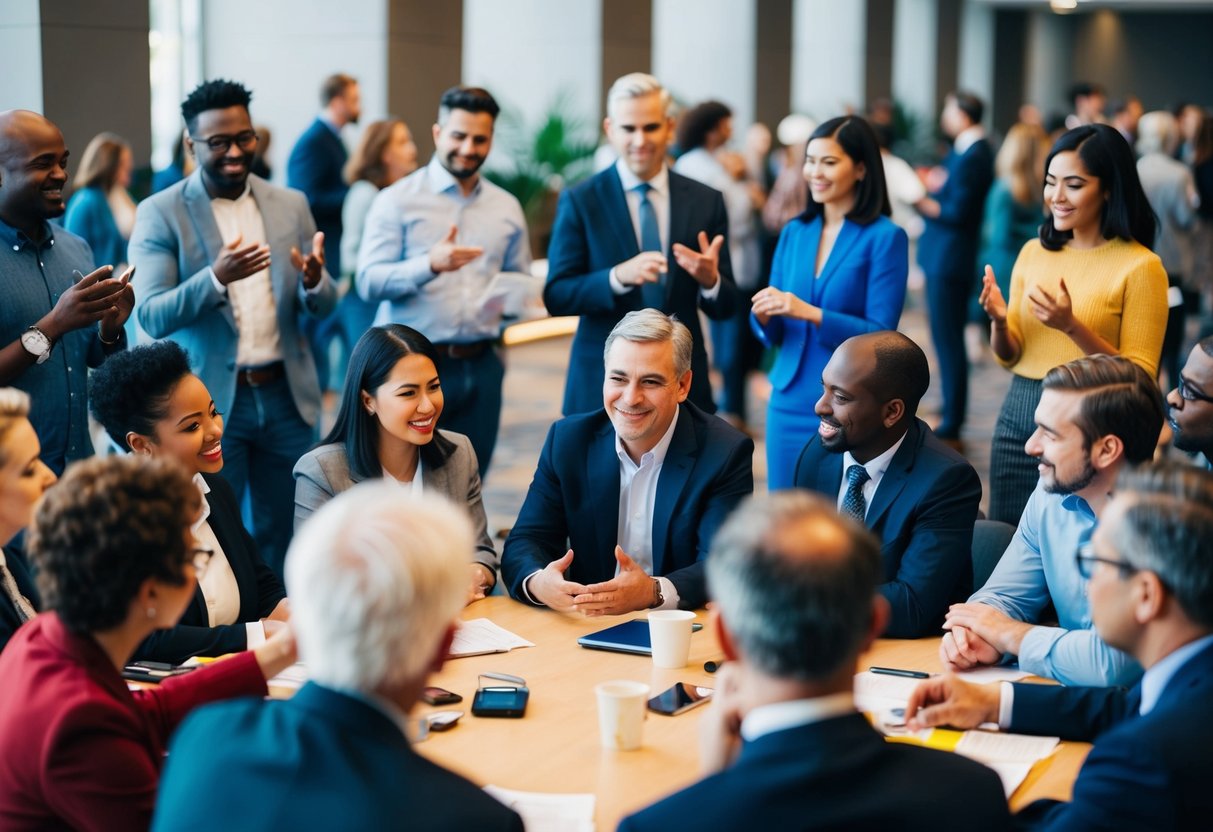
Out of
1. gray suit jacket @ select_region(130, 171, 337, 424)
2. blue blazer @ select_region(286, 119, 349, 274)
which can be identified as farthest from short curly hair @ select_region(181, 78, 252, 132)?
blue blazer @ select_region(286, 119, 349, 274)

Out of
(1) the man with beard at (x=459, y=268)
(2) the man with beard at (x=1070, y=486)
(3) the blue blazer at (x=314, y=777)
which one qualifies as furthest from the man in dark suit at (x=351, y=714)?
(1) the man with beard at (x=459, y=268)

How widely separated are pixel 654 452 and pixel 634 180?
1630 millimetres

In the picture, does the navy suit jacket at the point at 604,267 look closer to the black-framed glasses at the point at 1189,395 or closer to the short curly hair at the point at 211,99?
the short curly hair at the point at 211,99

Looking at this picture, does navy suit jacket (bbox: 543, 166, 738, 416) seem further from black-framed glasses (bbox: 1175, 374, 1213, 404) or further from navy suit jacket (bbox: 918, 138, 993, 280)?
navy suit jacket (bbox: 918, 138, 993, 280)

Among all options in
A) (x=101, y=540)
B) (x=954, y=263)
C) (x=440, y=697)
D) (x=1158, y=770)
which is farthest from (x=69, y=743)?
(x=954, y=263)

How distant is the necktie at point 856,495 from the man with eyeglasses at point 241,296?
6.06 feet

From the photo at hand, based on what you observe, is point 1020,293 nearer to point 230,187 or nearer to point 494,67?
point 230,187

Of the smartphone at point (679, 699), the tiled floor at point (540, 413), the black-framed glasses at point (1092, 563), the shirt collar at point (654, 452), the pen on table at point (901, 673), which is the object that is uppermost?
the black-framed glasses at point (1092, 563)

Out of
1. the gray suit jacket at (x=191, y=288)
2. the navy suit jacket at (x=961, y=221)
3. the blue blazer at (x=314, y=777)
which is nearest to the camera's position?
the blue blazer at (x=314, y=777)

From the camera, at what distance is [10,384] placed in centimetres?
380

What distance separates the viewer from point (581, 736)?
2.47m

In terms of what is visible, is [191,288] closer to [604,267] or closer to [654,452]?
[604,267]

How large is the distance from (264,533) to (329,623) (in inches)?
121

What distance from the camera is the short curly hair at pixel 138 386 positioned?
329cm
